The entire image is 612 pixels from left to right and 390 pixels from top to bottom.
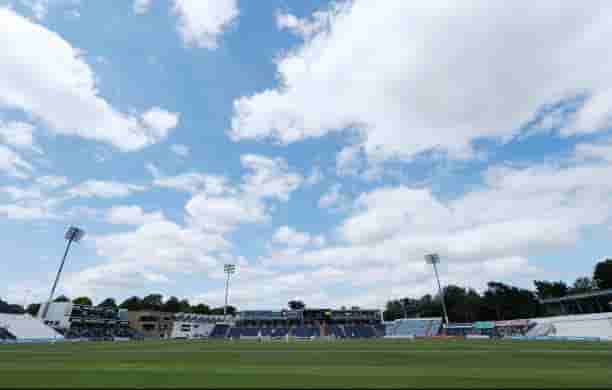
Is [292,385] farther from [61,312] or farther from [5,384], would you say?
[61,312]

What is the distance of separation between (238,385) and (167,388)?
2494 millimetres

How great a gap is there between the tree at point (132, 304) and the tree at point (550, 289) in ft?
538

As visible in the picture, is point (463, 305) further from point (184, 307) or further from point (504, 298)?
point (184, 307)

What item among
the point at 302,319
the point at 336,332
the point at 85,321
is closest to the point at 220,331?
the point at 302,319

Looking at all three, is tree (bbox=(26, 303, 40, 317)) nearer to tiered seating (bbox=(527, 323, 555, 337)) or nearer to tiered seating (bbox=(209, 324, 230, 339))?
tiered seating (bbox=(209, 324, 230, 339))

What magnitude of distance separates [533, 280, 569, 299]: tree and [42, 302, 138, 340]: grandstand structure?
136278 mm

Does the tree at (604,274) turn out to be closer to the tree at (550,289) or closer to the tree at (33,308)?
the tree at (550,289)

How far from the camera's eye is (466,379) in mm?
15305

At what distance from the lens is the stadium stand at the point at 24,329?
77188 millimetres

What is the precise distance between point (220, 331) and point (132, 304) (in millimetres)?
77374

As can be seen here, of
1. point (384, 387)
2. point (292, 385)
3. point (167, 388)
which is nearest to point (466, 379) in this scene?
point (384, 387)

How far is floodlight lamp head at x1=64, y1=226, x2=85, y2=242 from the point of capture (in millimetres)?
97169

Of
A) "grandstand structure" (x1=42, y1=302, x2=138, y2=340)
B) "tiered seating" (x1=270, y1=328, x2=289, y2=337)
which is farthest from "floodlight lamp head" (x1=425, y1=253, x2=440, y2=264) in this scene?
"grandstand structure" (x1=42, y1=302, x2=138, y2=340)

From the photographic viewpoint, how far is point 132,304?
172 metres
